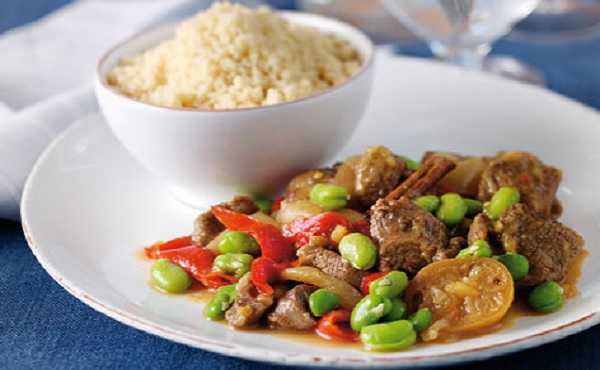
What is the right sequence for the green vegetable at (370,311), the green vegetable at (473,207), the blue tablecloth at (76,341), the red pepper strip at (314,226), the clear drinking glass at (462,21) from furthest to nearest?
1. the clear drinking glass at (462,21)
2. the green vegetable at (473,207)
3. the red pepper strip at (314,226)
4. the blue tablecloth at (76,341)
5. the green vegetable at (370,311)

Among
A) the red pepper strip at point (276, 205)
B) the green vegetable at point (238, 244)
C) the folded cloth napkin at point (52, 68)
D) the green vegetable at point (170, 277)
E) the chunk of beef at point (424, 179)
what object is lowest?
the folded cloth napkin at point (52, 68)

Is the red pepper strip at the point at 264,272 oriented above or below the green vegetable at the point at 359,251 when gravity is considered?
below

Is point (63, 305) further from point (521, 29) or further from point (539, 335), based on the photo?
point (521, 29)

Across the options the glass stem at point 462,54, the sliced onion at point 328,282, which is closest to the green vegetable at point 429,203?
the sliced onion at point 328,282

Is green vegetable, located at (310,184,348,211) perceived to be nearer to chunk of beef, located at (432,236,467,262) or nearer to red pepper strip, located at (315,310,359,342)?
chunk of beef, located at (432,236,467,262)

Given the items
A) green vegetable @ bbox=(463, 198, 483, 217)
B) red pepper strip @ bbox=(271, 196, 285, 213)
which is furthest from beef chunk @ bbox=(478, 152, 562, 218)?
red pepper strip @ bbox=(271, 196, 285, 213)

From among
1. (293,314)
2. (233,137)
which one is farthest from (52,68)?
(293,314)

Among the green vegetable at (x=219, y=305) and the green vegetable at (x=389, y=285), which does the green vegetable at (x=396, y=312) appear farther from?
the green vegetable at (x=219, y=305)
